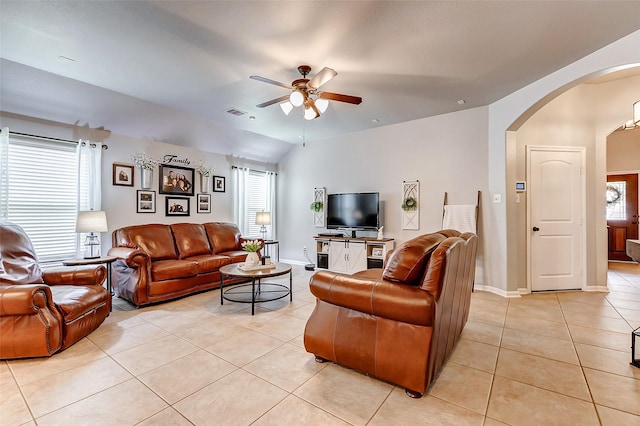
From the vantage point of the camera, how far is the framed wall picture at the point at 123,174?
4402mm

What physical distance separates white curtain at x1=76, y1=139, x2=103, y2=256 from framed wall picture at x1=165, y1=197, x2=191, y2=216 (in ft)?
3.28

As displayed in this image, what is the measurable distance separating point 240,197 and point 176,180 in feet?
4.48

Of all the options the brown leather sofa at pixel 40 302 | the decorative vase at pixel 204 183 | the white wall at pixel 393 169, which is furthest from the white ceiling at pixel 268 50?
the brown leather sofa at pixel 40 302

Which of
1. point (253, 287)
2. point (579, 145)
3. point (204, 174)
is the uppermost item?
point (579, 145)

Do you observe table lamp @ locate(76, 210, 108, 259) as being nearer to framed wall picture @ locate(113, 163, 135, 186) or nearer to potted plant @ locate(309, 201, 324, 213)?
framed wall picture @ locate(113, 163, 135, 186)

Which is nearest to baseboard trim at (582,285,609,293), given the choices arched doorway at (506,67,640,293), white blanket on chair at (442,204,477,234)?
arched doorway at (506,67,640,293)

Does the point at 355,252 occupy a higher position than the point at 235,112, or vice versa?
the point at 235,112

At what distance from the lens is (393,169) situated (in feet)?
17.2

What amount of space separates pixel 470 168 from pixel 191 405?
454 cm

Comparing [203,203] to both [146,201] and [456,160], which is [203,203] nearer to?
[146,201]

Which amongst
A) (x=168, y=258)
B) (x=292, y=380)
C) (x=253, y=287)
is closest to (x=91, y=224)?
(x=168, y=258)

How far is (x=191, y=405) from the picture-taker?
1.74 m

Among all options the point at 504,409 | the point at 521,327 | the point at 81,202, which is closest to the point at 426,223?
the point at 521,327

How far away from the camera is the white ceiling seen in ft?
7.33
